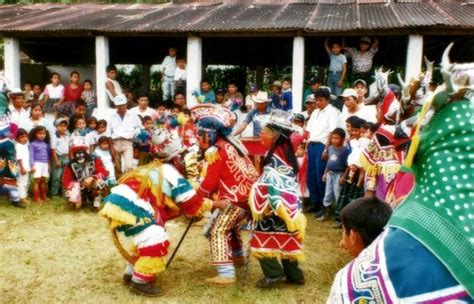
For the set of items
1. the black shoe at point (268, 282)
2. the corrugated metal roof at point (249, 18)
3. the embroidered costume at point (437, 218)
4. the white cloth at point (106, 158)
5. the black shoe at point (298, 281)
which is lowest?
the black shoe at point (298, 281)

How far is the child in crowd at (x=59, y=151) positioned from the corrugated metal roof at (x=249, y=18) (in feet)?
11.0

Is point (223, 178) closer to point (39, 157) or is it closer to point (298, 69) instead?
point (39, 157)

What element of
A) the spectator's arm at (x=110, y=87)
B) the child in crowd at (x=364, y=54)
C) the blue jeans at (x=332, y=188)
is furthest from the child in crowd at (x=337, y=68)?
the spectator's arm at (x=110, y=87)

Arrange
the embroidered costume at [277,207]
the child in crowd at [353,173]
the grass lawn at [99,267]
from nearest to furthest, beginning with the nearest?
the embroidered costume at [277,207]
the grass lawn at [99,267]
the child in crowd at [353,173]

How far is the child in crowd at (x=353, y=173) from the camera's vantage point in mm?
6965

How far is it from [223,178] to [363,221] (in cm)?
277

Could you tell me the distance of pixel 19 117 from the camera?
29.5 feet

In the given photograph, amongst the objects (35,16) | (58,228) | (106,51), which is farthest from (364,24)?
(35,16)

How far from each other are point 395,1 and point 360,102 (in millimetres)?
5117

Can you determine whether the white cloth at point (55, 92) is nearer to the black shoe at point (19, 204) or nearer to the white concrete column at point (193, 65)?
the white concrete column at point (193, 65)

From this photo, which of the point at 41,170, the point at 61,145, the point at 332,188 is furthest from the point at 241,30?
the point at 41,170

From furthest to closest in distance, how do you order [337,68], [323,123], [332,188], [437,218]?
[337,68], [323,123], [332,188], [437,218]

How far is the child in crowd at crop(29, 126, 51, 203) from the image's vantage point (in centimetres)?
864

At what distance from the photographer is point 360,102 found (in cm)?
805
